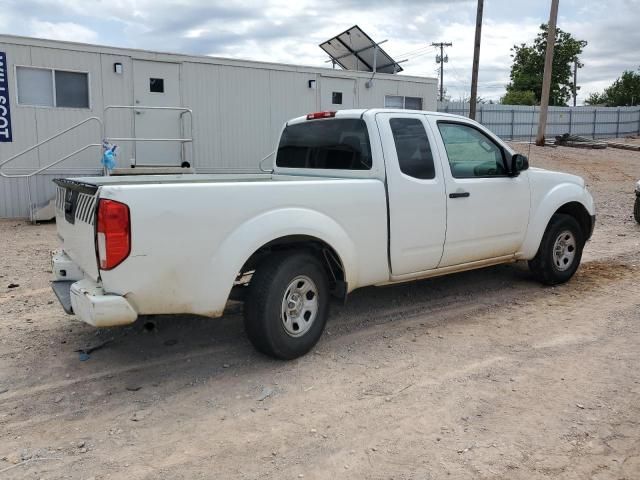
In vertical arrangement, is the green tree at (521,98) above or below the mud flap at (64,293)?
above

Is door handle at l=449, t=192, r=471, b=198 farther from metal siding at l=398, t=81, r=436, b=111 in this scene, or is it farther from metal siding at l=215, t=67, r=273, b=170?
metal siding at l=398, t=81, r=436, b=111

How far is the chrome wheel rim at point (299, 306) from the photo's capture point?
163 inches

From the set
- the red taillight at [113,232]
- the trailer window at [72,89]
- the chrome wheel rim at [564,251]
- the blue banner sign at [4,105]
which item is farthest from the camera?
the trailer window at [72,89]

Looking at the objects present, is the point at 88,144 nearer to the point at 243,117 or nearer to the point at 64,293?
the point at 243,117

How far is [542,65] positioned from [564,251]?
49.5m

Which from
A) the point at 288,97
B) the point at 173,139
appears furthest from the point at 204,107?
the point at 288,97

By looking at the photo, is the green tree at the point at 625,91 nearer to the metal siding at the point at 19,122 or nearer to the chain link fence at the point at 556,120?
the chain link fence at the point at 556,120

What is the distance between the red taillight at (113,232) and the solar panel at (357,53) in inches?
499

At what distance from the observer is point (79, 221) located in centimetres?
389

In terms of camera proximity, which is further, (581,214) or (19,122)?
(19,122)

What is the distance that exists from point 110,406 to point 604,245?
7.64 meters

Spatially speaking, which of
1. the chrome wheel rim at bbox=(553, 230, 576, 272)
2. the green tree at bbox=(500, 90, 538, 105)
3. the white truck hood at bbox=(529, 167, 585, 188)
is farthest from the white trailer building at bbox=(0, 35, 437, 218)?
the green tree at bbox=(500, 90, 538, 105)

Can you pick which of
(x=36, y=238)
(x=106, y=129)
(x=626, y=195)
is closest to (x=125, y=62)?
(x=106, y=129)

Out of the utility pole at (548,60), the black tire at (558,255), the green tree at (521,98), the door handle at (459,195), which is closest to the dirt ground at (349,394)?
the black tire at (558,255)
